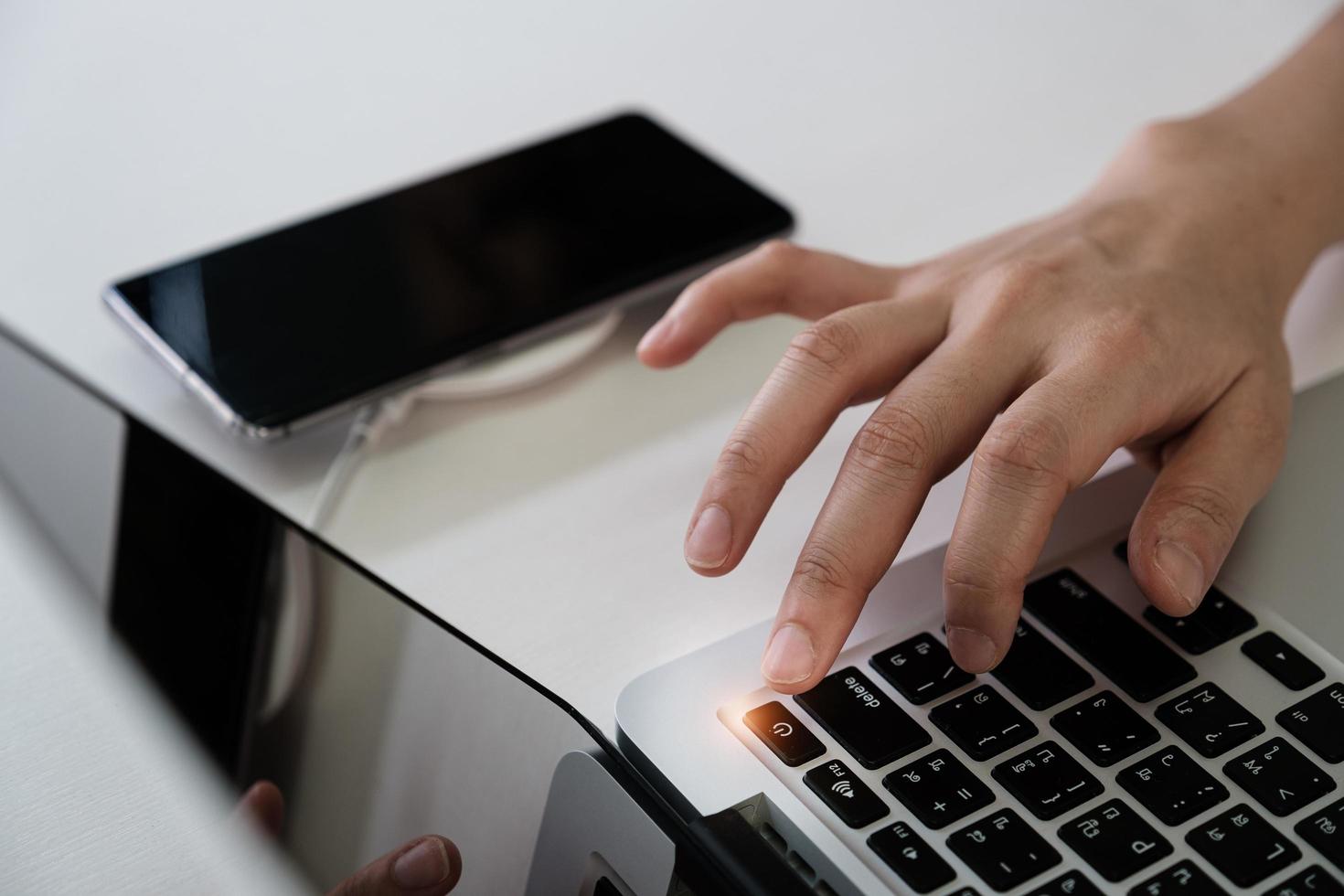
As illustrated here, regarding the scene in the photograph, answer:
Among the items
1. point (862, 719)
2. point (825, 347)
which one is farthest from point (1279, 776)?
point (825, 347)

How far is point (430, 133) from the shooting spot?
2.51 ft

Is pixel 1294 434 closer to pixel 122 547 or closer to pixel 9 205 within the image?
pixel 122 547

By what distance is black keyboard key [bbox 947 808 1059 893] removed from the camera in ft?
1.14

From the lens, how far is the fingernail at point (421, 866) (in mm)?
357

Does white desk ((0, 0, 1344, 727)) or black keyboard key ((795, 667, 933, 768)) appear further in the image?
white desk ((0, 0, 1344, 727))

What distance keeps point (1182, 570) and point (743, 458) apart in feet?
0.51

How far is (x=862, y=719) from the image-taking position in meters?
0.39

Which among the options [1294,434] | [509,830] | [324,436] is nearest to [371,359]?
[324,436]

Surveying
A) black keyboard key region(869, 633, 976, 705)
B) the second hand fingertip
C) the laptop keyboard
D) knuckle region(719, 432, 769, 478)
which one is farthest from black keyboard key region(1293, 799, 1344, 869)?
the second hand fingertip

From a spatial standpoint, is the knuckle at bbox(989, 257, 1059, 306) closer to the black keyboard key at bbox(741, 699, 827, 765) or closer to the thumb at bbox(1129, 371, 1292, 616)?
the thumb at bbox(1129, 371, 1292, 616)

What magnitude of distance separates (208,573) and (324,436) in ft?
0.45

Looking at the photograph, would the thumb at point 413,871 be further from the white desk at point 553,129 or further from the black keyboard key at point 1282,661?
the black keyboard key at point 1282,661

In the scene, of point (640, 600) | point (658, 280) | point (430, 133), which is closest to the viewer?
point (640, 600)

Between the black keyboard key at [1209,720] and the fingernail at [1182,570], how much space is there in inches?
1.3
